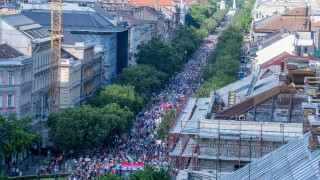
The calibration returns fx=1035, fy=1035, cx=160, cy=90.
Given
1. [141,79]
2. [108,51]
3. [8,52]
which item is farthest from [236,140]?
[108,51]

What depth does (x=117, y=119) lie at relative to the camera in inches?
3113

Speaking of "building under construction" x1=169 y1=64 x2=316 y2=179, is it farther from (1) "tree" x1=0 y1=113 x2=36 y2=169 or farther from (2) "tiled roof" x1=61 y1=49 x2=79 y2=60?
(2) "tiled roof" x1=61 y1=49 x2=79 y2=60

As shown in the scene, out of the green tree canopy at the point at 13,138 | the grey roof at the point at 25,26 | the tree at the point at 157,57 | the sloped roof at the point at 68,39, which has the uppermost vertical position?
the grey roof at the point at 25,26

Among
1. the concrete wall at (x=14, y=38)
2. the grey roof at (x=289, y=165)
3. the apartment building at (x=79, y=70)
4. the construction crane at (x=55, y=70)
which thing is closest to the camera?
the grey roof at (x=289, y=165)

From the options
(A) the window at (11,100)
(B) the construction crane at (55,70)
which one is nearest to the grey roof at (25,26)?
(B) the construction crane at (55,70)

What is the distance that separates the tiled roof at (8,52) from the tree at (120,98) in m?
13.6

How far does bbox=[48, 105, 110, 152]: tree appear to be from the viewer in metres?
71.8

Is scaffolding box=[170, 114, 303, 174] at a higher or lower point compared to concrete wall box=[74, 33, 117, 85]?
higher

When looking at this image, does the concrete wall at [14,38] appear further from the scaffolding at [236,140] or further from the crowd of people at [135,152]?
the scaffolding at [236,140]

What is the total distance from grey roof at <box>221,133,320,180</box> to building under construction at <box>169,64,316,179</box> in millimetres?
9334

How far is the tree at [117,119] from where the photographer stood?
257 ft

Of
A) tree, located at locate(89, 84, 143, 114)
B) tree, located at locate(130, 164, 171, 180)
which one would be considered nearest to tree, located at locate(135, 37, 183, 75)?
tree, located at locate(89, 84, 143, 114)

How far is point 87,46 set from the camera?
3893 inches

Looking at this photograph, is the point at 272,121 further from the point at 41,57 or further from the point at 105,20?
the point at 105,20
